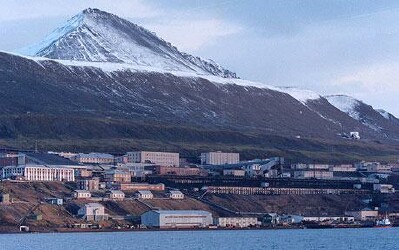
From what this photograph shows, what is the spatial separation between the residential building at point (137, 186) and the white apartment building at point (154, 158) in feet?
62.4

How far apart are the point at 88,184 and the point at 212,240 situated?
114 ft

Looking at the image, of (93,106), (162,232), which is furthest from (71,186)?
(93,106)

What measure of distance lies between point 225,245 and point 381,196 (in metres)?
55.6

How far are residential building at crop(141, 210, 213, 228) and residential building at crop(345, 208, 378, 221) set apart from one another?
1852 centimetres

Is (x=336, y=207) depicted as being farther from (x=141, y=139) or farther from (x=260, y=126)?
(x=260, y=126)

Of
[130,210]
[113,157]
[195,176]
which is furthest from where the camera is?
[113,157]

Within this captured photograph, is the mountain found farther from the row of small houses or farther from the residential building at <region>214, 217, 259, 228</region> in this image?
the residential building at <region>214, 217, 259, 228</region>

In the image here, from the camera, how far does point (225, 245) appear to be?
3223 inches

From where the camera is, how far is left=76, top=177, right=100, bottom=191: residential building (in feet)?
393

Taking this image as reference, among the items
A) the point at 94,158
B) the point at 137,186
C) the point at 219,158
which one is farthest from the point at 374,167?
the point at 137,186

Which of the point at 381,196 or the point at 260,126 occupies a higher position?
the point at 260,126

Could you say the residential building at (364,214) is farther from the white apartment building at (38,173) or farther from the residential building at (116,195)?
the white apartment building at (38,173)

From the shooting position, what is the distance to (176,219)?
355 feet

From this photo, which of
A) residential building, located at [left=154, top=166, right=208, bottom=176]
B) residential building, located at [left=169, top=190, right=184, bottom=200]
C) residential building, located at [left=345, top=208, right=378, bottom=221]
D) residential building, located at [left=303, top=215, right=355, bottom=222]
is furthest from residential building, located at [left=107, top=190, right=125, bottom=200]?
residential building, located at [left=345, top=208, right=378, bottom=221]
